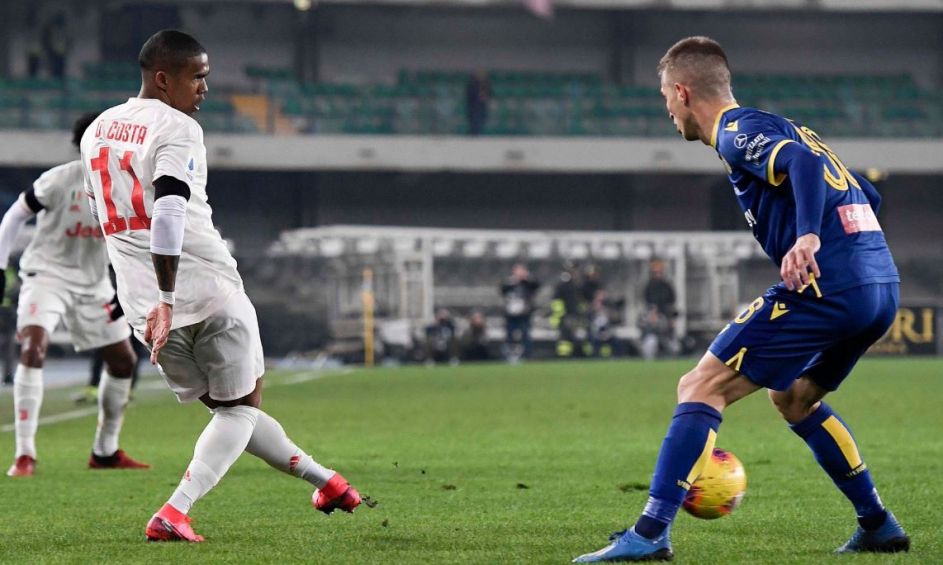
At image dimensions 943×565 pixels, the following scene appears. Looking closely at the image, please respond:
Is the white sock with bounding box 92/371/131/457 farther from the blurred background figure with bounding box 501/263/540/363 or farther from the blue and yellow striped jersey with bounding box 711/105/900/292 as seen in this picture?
the blurred background figure with bounding box 501/263/540/363

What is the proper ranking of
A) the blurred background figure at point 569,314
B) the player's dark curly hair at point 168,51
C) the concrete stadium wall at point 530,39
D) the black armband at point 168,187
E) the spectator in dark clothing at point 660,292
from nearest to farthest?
the black armband at point 168,187
the player's dark curly hair at point 168,51
the blurred background figure at point 569,314
the spectator in dark clothing at point 660,292
the concrete stadium wall at point 530,39

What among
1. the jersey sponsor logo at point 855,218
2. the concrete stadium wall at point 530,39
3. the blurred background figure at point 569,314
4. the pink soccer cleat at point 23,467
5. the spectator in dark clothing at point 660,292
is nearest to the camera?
the jersey sponsor logo at point 855,218

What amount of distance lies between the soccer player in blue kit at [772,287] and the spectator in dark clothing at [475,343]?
24259 millimetres

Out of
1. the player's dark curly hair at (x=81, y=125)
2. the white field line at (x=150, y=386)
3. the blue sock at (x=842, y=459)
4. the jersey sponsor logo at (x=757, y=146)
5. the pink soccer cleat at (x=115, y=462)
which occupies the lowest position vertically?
the white field line at (x=150, y=386)

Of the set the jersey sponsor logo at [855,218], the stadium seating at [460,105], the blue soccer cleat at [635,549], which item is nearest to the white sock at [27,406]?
the blue soccer cleat at [635,549]

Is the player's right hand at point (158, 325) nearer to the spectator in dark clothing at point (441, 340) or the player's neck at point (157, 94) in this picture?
the player's neck at point (157, 94)

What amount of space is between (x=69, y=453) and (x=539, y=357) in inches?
790

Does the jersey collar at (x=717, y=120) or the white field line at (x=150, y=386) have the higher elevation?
the jersey collar at (x=717, y=120)

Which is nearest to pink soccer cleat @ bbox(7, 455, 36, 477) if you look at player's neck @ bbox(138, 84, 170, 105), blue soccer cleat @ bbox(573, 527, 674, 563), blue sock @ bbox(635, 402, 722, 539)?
player's neck @ bbox(138, 84, 170, 105)

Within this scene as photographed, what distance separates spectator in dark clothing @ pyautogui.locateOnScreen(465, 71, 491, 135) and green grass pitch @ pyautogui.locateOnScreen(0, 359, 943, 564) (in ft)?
70.7

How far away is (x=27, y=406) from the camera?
8.64m

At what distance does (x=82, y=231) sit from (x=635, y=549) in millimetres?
5140

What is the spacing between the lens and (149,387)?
64.0ft

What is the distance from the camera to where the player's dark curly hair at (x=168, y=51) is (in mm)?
5461
